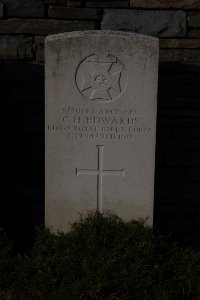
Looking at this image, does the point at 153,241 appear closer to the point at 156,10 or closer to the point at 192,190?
the point at 192,190

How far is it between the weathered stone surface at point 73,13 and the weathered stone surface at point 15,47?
30 cm

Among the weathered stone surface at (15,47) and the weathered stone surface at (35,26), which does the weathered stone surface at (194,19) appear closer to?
the weathered stone surface at (35,26)

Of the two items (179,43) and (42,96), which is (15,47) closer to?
(42,96)

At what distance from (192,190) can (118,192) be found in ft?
3.57

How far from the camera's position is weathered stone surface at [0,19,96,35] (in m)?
3.81

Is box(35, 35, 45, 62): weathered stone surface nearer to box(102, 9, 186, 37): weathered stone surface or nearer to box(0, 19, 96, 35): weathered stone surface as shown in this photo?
box(0, 19, 96, 35): weathered stone surface

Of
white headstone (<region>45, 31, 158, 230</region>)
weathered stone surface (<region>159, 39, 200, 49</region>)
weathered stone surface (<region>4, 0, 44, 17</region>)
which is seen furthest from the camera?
weathered stone surface (<region>159, 39, 200, 49</region>)

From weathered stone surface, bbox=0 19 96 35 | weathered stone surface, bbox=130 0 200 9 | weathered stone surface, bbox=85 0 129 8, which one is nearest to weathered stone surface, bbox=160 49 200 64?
weathered stone surface, bbox=130 0 200 9

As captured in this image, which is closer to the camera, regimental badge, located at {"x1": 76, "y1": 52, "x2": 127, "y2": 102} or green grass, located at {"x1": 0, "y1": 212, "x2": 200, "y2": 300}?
green grass, located at {"x1": 0, "y1": 212, "x2": 200, "y2": 300}

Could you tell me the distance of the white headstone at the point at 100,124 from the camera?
3.17m

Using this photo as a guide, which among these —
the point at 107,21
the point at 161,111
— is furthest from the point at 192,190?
the point at 107,21

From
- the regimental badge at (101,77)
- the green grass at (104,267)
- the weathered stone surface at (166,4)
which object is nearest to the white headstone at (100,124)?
the regimental badge at (101,77)

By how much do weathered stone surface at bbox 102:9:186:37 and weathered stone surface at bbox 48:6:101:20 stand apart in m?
0.11

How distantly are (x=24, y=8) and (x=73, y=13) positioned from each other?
0.42m
